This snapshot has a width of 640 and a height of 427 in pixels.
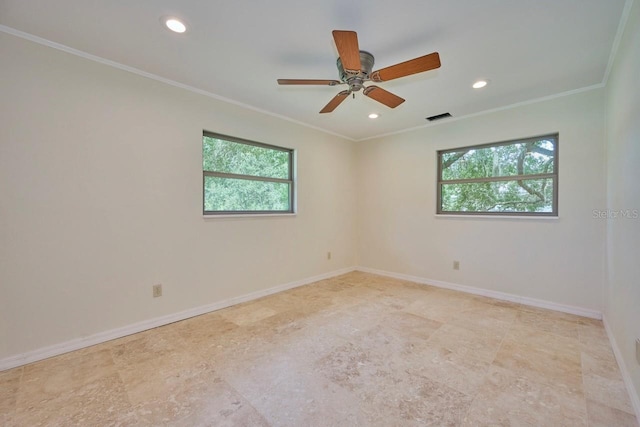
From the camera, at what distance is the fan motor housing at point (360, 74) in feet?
6.95

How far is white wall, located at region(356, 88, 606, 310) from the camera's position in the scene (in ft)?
9.35

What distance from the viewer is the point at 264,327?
261 cm

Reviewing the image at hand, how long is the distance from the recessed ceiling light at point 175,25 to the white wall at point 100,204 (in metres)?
0.88

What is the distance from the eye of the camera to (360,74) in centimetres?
210

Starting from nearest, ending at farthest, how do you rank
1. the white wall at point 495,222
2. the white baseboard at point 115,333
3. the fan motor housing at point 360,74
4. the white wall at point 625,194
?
the white wall at point 625,194 < the white baseboard at point 115,333 < the fan motor housing at point 360,74 < the white wall at point 495,222

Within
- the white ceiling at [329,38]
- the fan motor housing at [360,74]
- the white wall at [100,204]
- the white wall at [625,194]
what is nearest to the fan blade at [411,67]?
the fan motor housing at [360,74]

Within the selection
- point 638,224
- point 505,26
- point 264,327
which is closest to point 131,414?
point 264,327

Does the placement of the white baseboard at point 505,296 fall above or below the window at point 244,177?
below

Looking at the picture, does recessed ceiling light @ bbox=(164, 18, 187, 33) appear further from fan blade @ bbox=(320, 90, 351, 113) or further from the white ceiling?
fan blade @ bbox=(320, 90, 351, 113)

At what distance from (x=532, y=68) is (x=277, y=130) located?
2769mm

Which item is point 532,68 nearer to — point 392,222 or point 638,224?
point 638,224

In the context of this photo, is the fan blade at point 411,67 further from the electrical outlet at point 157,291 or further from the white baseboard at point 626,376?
the electrical outlet at point 157,291

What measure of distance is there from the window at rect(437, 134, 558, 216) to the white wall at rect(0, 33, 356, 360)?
2778mm

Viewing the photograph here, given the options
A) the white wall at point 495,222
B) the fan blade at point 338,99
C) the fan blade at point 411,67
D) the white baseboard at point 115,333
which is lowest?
the white baseboard at point 115,333
